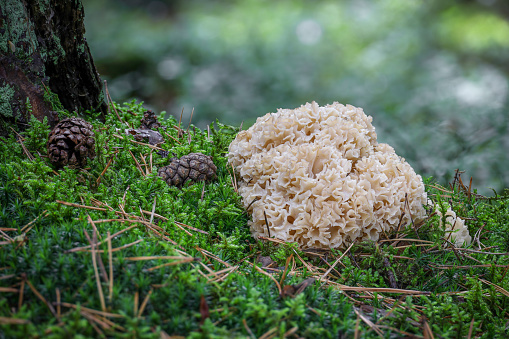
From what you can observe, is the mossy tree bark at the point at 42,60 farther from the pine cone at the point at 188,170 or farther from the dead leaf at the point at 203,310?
the dead leaf at the point at 203,310

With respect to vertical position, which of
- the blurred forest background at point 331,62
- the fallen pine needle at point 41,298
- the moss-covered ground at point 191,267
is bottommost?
the fallen pine needle at point 41,298

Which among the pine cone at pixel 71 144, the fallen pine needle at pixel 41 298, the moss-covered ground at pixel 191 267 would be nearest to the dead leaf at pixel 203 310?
the moss-covered ground at pixel 191 267

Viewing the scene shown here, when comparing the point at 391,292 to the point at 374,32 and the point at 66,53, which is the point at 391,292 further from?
the point at 374,32

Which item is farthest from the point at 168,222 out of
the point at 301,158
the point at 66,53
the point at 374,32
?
the point at 374,32

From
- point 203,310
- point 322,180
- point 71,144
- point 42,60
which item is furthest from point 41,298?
point 42,60

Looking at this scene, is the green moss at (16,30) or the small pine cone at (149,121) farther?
the small pine cone at (149,121)

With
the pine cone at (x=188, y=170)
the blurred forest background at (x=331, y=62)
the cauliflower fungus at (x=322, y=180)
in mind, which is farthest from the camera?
the blurred forest background at (x=331, y=62)

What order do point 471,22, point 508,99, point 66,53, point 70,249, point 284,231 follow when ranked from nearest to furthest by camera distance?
point 70,249
point 284,231
point 66,53
point 508,99
point 471,22

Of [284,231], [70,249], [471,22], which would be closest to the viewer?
[70,249]

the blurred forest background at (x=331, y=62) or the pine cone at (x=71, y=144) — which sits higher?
the blurred forest background at (x=331, y=62)
